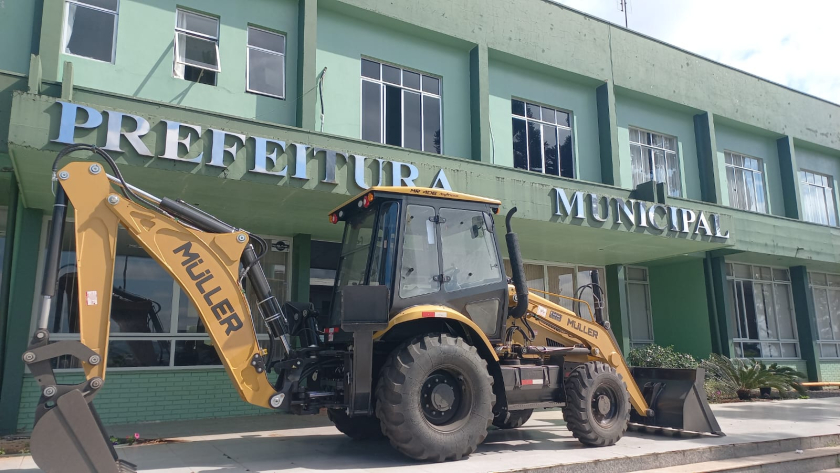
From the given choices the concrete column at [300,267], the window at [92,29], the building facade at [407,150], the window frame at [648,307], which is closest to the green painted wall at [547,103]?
the building facade at [407,150]

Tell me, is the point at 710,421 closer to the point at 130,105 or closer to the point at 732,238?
the point at 732,238

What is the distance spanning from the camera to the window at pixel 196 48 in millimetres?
11000

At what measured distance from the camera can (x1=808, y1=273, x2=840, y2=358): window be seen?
1995 cm

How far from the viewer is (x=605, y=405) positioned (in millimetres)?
7844

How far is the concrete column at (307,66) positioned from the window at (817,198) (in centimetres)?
1665

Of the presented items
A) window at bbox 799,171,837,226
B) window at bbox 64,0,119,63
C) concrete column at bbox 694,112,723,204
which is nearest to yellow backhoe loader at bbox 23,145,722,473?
window at bbox 64,0,119,63

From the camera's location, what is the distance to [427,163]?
10297 millimetres

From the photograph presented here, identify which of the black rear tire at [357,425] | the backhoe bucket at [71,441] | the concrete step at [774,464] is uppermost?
the backhoe bucket at [71,441]

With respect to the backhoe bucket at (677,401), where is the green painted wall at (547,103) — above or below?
above

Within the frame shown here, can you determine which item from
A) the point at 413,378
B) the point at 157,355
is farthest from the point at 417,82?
the point at 413,378

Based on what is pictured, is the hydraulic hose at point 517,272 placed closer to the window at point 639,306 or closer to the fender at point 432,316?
the fender at point 432,316

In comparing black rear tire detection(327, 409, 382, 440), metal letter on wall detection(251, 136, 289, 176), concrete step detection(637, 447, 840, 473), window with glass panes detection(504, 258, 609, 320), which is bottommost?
concrete step detection(637, 447, 840, 473)

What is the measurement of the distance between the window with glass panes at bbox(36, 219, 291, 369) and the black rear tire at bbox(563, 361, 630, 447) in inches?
208

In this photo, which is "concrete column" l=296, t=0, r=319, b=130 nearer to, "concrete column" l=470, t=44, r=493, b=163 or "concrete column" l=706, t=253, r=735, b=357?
"concrete column" l=470, t=44, r=493, b=163
